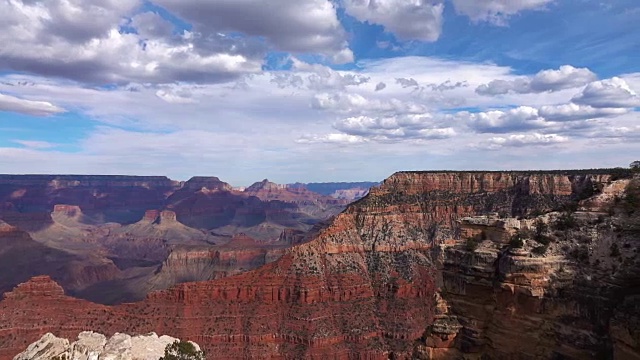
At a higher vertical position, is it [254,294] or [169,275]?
[254,294]

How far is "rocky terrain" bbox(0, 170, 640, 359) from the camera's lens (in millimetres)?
23609

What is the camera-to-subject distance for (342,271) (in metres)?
95.5

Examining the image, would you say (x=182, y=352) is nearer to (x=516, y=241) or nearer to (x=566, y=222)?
(x=516, y=241)

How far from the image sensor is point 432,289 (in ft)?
312

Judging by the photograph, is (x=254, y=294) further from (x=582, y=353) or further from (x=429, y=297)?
(x=582, y=353)

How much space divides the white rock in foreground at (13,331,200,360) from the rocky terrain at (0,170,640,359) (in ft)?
83.0

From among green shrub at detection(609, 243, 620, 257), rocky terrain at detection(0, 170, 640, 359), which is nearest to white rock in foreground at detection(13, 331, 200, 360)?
rocky terrain at detection(0, 170, 640, 359)

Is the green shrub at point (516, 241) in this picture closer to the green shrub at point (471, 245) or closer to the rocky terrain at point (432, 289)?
the rocky terrain at point (432, 289)

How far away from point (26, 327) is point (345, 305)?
56430 millimetres

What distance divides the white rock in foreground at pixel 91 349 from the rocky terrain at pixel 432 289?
83.0 ft

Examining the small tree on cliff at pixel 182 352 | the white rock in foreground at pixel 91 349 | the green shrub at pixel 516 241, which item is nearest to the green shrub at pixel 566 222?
the green shrub at pixel 516 241

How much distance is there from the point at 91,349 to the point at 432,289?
2767 inches

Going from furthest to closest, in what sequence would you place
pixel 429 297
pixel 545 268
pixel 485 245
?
pixel 429 297
pixel 485 245
pixel 545 268

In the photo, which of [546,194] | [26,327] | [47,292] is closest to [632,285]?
[546,194]
